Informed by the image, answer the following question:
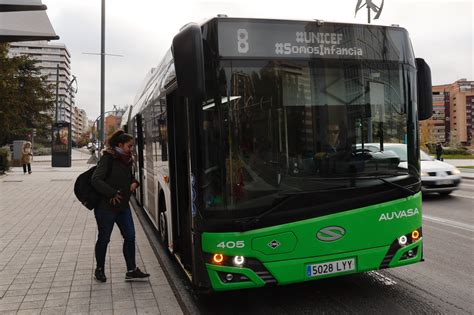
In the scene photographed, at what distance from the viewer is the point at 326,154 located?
422 centimetres

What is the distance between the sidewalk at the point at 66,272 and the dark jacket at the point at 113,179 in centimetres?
96

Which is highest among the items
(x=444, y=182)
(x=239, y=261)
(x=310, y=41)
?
(x=310, y=41)

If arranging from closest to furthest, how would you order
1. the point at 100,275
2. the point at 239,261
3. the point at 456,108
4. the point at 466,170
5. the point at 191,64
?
the point at 191,64 < the point at 239,261 < the point at 100,275 < the point at 466,170 < the point at 456,108

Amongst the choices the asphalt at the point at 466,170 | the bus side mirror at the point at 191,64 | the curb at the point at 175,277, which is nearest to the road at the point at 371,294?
the curb at the point at 175,277

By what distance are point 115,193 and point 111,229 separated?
53 cm

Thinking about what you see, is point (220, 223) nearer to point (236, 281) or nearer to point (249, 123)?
point (236, 281)

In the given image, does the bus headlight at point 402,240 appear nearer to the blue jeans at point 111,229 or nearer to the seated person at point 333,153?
the seated person at point 333,153

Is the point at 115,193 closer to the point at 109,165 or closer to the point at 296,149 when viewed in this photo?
the point at 109,165

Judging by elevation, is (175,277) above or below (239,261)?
below

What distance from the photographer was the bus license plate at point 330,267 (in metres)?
4.16

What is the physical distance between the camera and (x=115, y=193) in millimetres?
5051

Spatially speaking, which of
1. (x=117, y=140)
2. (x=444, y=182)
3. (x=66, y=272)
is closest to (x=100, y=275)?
(x=66, y=272)

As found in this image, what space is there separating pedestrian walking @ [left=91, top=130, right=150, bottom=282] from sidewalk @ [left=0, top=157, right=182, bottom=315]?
0.33 metres

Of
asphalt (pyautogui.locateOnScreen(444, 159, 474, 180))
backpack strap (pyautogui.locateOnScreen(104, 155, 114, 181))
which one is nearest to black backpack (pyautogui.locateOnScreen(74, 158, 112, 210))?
backpack strap (pyautogui.locateOnScreen(104, 155, 114, 181))
